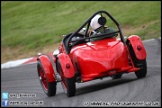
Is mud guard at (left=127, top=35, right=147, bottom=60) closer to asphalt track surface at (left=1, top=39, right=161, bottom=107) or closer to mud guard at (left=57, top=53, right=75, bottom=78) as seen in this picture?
asphalt track surface at (left=1, top=39, right=161, bottom=107)

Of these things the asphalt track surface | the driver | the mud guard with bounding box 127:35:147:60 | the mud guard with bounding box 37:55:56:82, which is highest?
the driver

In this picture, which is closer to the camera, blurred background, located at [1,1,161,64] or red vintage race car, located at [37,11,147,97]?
red vintage race car, located at [37,11,147,97]

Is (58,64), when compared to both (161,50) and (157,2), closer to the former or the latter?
(161,50)

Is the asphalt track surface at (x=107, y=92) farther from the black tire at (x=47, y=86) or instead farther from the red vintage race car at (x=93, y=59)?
the red vintage race car at (x=93, y=59)

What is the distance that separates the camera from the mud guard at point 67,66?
10.1 m

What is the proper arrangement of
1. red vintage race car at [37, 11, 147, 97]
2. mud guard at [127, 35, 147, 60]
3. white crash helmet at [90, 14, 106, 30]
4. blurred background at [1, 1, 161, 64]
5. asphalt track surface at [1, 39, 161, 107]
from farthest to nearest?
blurred background at [1, 1, 161, 64], white crash helmet at [90, 14, 106, 30], mud guard at [127, 35, 147, 60], red vintage race car at [37, 11, 147, 97], asphalt track surface at [1, 39, 161, 107]

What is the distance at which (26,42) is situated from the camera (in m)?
26.3

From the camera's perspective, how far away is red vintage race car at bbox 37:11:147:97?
10203mm

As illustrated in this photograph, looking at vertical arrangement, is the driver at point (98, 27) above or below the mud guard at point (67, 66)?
above

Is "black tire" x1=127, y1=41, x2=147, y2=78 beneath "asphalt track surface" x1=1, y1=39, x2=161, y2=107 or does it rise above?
above

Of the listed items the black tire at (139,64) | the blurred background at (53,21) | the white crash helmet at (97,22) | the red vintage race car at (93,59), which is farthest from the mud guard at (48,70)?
the blurred background at (53,21)

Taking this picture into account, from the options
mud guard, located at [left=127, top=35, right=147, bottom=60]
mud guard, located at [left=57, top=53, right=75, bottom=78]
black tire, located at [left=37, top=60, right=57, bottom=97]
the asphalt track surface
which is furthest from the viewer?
black tire, located at [left=37, top=60, right=57, bottom=97]

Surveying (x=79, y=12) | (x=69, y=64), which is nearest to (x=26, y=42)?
(x=79, y=12)

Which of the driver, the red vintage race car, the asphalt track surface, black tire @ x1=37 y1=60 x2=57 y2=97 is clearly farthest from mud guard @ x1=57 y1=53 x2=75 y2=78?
the driver
